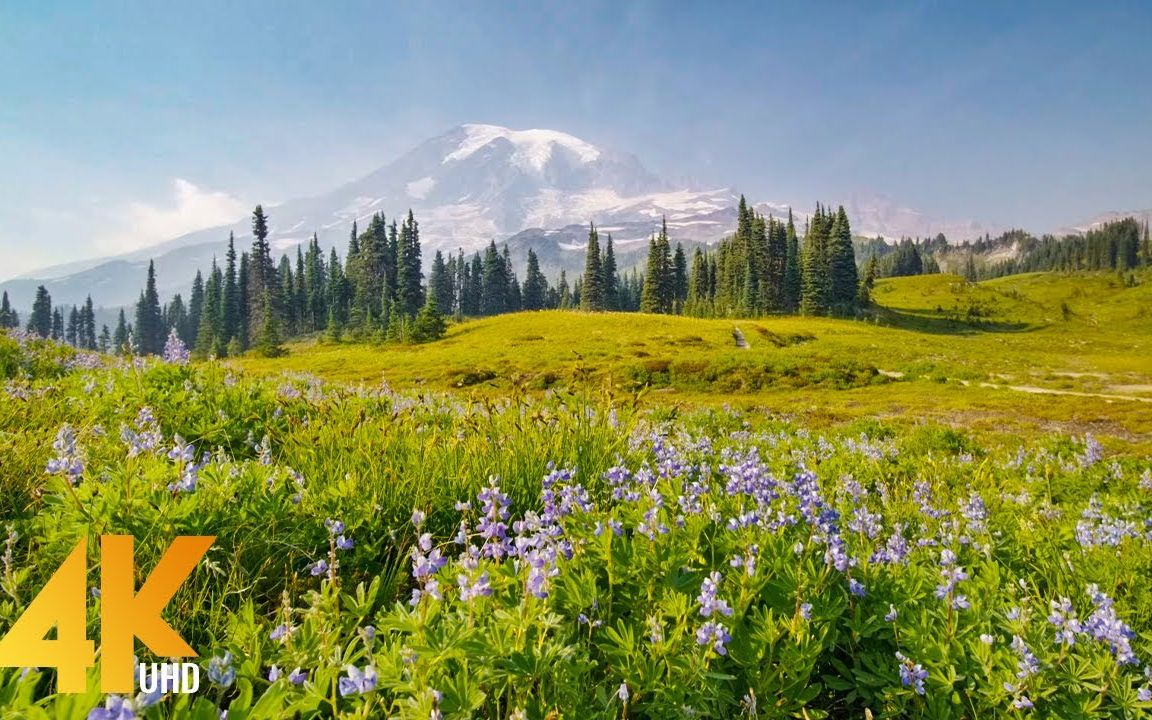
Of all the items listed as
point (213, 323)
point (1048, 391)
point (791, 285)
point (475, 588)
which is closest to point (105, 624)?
point (475, 588)

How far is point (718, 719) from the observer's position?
210cm

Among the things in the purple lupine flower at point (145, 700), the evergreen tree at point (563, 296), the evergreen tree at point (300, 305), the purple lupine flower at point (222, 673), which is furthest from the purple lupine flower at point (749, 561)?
the evergreen tree at point (563, 296)

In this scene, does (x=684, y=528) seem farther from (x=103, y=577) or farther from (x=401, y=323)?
(x=401, y=323)

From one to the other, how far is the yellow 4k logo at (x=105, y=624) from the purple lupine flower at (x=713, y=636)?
175 centimetres

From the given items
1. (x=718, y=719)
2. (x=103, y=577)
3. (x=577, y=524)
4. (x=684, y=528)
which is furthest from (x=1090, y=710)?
(x=103, y=577)

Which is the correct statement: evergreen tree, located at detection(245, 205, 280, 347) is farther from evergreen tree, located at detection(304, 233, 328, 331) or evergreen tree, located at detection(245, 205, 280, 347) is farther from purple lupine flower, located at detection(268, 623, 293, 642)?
purple lupine flower, located at detection(268, 623, 293, 642)

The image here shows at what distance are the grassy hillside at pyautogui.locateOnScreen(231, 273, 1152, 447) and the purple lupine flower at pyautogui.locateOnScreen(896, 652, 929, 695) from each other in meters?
3.91

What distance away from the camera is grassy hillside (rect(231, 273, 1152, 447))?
22.6 meters

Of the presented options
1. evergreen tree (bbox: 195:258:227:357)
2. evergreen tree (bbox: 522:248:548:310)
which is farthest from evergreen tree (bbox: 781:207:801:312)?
evergreen tree (bbox: 195:258:227:357)

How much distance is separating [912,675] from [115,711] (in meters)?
2.64

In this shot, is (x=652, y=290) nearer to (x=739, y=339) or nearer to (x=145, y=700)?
(x=739, y=339)

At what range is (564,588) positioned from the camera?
8.07 ft

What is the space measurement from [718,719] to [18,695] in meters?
2.13

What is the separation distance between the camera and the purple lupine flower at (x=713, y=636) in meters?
2.02
